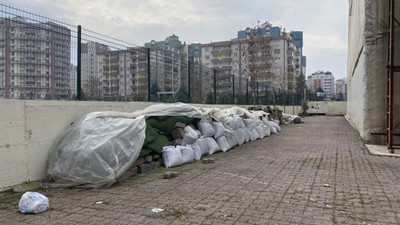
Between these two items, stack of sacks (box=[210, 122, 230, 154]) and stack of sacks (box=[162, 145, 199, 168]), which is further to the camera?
stack of sacks (box=[210, 122, 230, 154])

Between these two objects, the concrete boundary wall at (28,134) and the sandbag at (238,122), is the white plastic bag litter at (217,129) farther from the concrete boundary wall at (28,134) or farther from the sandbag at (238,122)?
the concrete boundary wall at (28,134)

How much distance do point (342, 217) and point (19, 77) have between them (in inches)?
221

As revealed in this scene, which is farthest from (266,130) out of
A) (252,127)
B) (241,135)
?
(241,135)

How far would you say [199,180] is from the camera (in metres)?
5.97

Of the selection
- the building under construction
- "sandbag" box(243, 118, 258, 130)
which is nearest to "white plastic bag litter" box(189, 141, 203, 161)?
"sandbag" box(243, 118, 258, 130)

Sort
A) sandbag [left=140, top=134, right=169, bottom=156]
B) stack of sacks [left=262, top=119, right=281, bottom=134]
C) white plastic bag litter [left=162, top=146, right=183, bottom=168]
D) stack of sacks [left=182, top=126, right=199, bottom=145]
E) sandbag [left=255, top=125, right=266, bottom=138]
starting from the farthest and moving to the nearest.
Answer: stack of sacks [left=262, top=119, right=281, bottom=134] → sandbag [left=255, top=125, right=266, bottom=138] → stack of sacks [left=182, top=126, right=199, bottom=145] → white plastic bag litter [left=162, top=146, right=183, bottom=168] → sandbag [left=140, top=134, right=169, bottom=156]

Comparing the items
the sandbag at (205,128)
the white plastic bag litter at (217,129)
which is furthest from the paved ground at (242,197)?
the white plastic bag litter at (217,129)

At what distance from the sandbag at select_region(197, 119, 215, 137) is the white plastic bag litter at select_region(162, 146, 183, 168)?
1.72m

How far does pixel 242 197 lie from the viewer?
16.0 feet

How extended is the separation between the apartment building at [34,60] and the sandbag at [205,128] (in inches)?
136

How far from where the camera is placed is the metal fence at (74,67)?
19.4 ft

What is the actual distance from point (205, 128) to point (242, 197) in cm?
417

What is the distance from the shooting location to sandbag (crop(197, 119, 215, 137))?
8.93 meters

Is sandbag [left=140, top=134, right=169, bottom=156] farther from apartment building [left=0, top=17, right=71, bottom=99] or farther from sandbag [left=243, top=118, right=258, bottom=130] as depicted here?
sandbag [left=243, top=118, right=258, bottom=130]
